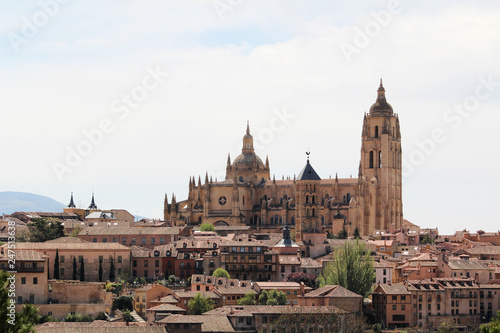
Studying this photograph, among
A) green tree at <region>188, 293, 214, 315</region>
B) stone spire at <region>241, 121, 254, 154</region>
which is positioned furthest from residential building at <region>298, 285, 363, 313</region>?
stone spire at <region>241, 121, 254, 154</region>

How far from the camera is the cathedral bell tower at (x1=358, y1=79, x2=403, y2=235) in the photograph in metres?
140

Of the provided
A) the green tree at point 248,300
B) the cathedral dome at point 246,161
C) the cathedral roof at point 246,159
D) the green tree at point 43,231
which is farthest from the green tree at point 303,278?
the cathedral roof at point 246,159

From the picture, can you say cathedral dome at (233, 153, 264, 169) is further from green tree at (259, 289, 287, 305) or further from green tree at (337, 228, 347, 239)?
green tree at (259, 289, 287, 305)

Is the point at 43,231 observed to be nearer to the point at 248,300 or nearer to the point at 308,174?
the point at 248,300

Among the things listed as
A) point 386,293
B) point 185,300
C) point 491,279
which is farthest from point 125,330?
point 491,279

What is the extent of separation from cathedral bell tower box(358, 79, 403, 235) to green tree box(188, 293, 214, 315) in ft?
206

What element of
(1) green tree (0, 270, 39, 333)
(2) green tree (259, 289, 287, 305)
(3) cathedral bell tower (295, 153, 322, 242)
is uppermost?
(3) cathedral bell tower (295, 153, 322, 242)

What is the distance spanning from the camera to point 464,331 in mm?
78375

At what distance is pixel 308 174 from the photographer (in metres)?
131

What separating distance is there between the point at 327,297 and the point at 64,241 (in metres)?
29.5

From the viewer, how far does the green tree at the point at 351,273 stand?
276 feet

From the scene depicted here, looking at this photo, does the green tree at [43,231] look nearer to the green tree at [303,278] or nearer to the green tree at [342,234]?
the green tree at [303,278]

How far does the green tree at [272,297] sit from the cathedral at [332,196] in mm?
56488

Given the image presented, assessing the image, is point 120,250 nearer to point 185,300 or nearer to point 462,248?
point 185,300
